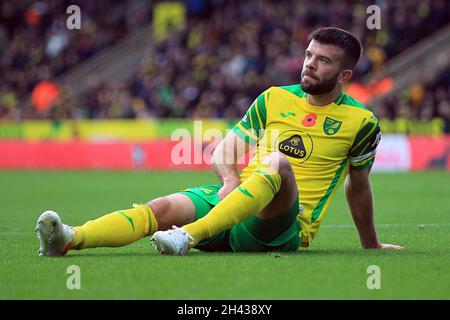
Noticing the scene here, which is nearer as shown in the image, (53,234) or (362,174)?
(53,234)

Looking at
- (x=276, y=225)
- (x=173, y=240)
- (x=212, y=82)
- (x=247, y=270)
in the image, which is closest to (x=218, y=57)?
(x=212, y=82)

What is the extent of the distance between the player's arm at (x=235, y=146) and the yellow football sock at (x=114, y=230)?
0.52m

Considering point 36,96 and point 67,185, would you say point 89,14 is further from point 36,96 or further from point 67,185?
point 67,185

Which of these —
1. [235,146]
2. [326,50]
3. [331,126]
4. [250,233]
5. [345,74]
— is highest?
[326,50]

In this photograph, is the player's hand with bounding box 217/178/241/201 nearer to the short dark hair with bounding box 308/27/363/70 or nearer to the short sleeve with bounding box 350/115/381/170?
the short sleeve with bounding box 350/115/381/170

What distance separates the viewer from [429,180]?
1738 centimetres

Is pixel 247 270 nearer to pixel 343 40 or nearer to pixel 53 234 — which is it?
pixel 53 234

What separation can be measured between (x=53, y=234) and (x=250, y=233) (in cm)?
125

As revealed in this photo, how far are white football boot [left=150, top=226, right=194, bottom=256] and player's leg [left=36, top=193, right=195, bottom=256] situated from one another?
7.5 inches

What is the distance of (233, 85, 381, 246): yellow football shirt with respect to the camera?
6.07 meters

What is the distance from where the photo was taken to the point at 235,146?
605cm

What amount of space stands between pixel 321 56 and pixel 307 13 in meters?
19.0

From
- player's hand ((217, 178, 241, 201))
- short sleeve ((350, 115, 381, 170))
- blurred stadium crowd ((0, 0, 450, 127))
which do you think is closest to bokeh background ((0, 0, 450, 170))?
blurred stadium crowd ((0, 0, 450, 127))

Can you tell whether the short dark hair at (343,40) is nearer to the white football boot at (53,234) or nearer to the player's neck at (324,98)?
the player's neck at (324,98)
